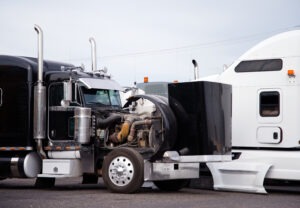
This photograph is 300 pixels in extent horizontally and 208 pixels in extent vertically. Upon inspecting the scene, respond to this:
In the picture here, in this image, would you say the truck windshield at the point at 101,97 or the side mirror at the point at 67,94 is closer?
the side mirror at the point at 67,94

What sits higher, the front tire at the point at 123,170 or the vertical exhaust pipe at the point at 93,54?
the vertical exhaust pipe at the point at 93,54

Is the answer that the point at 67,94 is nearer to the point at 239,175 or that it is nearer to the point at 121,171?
the point at 121,171

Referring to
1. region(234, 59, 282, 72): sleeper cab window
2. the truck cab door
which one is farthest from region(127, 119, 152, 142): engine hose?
region(234, 59, 282, 72): sleeper cab window

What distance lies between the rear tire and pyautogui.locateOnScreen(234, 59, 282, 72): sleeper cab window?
9.27 feet

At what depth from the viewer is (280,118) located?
49.4ft

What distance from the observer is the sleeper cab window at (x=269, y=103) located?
15.2 metres

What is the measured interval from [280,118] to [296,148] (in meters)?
0.73

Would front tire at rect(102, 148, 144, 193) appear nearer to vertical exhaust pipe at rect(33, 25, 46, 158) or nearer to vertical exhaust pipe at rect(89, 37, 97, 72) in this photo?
vertical exhaust pipe at rect(33, 25, 46, 158)

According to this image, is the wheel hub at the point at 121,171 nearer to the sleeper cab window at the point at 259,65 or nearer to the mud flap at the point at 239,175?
the mud flap at the point at 239,175

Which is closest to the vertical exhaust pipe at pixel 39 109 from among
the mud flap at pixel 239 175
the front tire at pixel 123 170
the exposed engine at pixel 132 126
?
the exposed engine at pixel 132 126

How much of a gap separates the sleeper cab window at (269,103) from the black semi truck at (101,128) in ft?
2.82

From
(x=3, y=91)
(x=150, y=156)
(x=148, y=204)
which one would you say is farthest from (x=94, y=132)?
(x=148, y=204)

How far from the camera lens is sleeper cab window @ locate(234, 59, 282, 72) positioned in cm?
1534

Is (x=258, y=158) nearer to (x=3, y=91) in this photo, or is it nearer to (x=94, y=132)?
(x=94, y=132)
